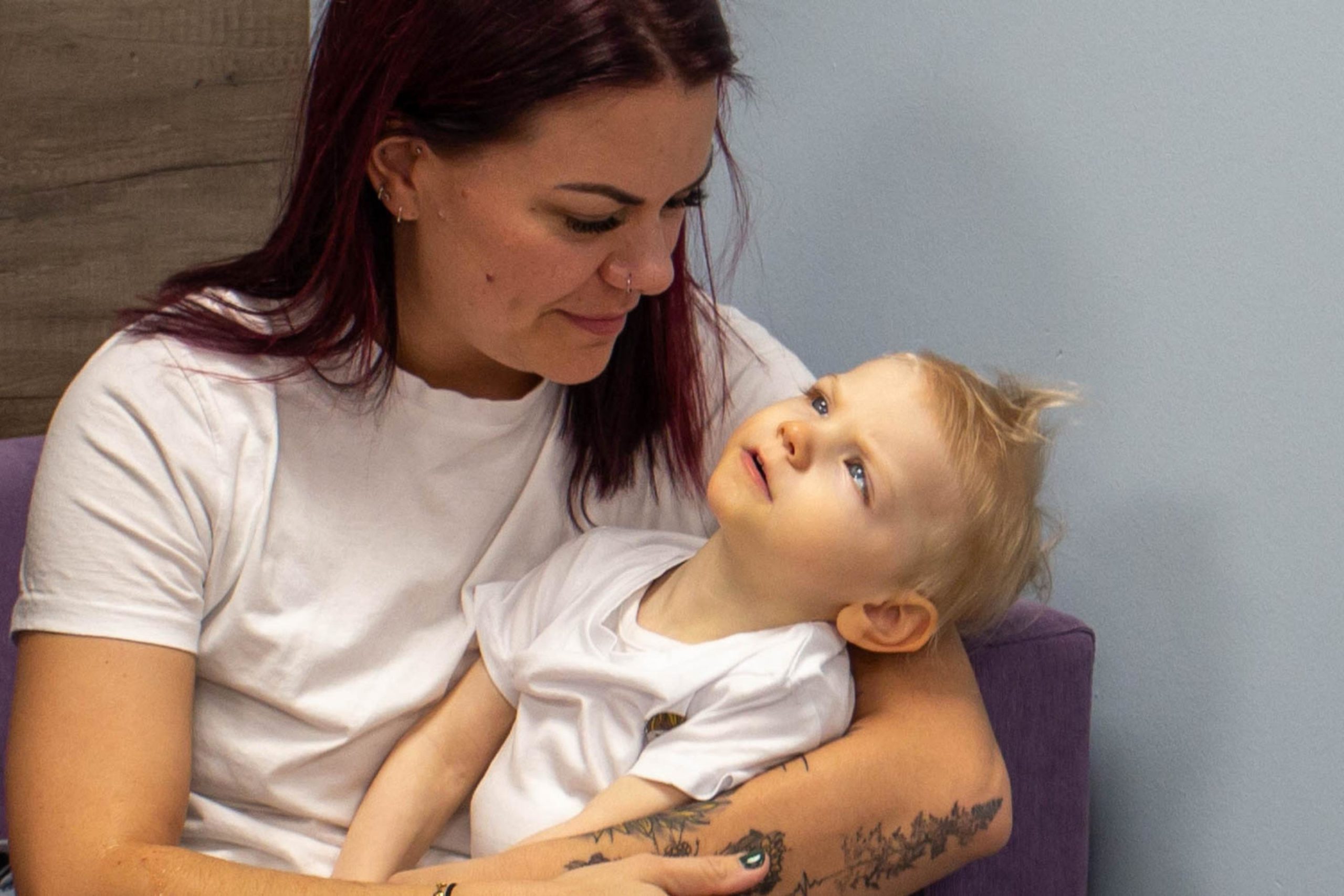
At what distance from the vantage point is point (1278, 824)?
1493 mm

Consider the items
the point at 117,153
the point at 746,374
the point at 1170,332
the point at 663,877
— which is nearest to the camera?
the point at 663,877

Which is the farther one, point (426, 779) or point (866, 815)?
point (426, 779)

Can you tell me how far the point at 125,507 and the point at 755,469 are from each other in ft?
1.92

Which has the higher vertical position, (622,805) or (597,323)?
(597,323)

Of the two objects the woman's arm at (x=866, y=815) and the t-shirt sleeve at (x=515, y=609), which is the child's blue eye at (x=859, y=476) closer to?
the woman's arm at (x=866, y=815)

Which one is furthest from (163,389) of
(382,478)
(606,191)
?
(606,191)

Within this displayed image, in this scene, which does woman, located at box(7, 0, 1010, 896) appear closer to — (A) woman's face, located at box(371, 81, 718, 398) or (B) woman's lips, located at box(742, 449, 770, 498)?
(A) woman's face, located at box(371, 81, 718, 398)

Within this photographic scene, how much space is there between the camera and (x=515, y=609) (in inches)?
60.4

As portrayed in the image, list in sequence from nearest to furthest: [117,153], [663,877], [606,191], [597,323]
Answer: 1. [663,877]
2. [606,191]
3. [597,323]
4. [117,153]

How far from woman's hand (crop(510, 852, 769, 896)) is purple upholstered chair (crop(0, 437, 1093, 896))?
0.39m

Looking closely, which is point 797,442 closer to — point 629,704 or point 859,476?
point 859,476

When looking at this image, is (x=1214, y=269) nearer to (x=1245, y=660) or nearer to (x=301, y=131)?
(x=1245, y=660)

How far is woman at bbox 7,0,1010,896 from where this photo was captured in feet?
4.21

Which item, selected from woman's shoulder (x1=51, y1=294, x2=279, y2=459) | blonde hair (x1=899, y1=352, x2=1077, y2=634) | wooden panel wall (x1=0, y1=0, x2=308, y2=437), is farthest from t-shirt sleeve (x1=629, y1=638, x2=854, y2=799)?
wooden panel wall (x1=0, y1=0, x2=308, y2=437)
